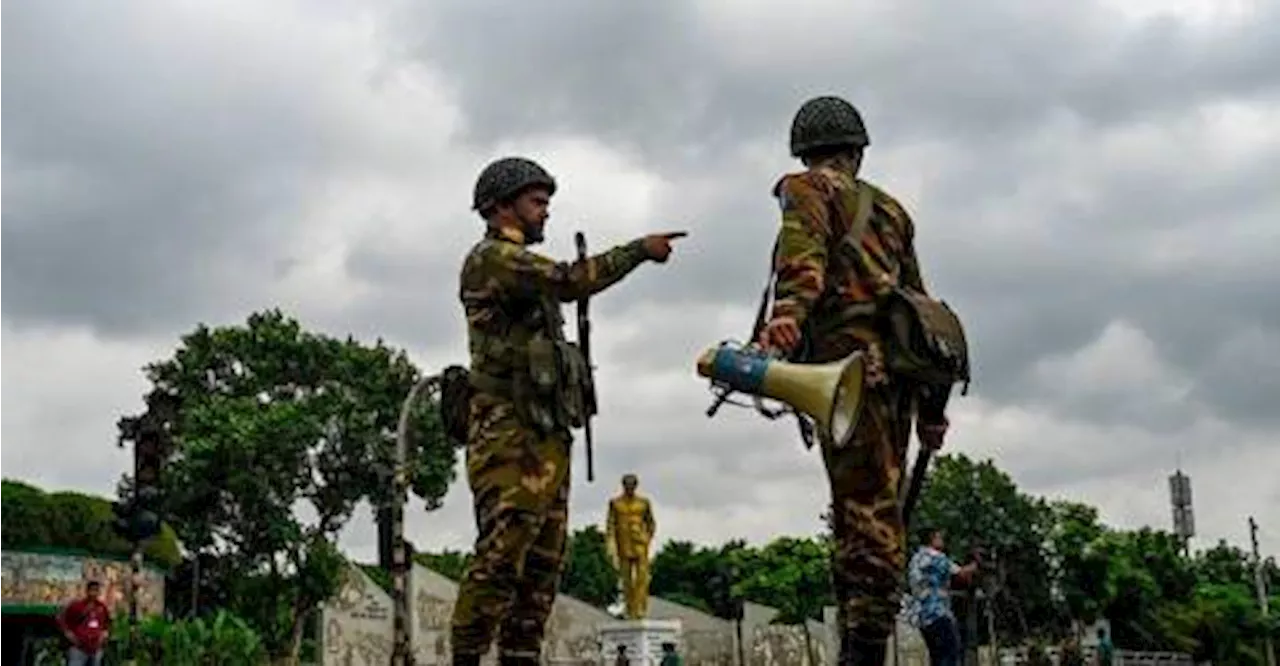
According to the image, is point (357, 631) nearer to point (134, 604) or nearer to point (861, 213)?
point (134, 604)

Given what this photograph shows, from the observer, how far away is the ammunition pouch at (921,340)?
5.81m

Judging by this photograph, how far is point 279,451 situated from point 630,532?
2434 centimetres

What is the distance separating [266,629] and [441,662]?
26169 mm

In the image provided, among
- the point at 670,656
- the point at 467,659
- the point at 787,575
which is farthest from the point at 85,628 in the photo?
the point at 787,575

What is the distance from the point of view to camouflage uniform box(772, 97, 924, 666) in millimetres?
5652

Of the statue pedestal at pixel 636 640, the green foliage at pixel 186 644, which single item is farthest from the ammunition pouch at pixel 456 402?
the statue pedestal at pixel 636 640

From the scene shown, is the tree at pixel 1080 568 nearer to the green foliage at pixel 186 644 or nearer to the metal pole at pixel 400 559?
the metal pole at pixel 400 559

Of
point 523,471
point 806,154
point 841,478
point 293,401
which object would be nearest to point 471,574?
point 523,471

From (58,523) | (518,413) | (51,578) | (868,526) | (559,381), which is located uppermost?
(58,523)

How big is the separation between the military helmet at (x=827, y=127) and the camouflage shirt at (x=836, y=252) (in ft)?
0.30

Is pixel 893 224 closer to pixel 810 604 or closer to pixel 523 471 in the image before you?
pixel 523 471

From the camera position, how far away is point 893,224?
6.11m

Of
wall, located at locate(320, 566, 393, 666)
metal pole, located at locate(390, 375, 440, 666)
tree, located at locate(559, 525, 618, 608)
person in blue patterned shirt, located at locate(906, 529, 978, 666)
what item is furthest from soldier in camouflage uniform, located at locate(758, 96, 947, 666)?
tree, located at locate(559, 525, 618, 608)

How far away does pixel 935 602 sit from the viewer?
11.3 m
